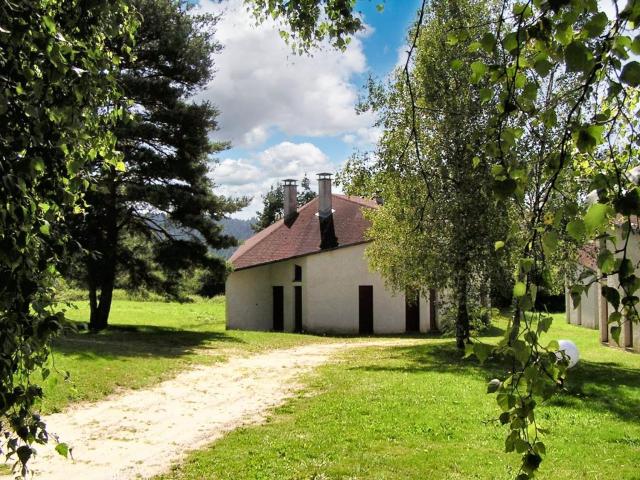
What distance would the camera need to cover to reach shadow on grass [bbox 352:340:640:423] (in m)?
10.9

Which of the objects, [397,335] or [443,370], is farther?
[397,335]

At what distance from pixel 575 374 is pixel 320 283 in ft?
52.0

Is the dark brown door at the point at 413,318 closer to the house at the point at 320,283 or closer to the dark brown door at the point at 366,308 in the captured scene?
the house at the point at 320,283

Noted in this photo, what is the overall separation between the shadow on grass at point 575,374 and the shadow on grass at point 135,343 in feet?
19.5

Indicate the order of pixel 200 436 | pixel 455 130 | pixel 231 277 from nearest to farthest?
pixel 200 436, pixel 455 130, pixel 231 277

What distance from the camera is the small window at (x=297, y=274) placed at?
30572 mm

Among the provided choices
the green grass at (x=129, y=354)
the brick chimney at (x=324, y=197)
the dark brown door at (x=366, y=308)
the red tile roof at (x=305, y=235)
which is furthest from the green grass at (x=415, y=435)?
the brick chimney at (x=324, y=197)

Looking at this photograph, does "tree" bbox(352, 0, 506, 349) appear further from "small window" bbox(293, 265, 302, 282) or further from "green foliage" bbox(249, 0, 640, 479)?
"green foliage" bbox(249, 0, 640, 479)

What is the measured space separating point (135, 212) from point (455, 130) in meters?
12.6

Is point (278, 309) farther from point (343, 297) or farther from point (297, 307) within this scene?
point (343, 297)

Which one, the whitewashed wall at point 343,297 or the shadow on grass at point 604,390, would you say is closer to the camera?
the shadow on grass at point 604,390

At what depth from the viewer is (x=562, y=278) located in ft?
53.2

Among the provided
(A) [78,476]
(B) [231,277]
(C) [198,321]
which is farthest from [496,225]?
(C) [198,321]

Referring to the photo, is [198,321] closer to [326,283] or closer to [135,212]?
[326,283]
